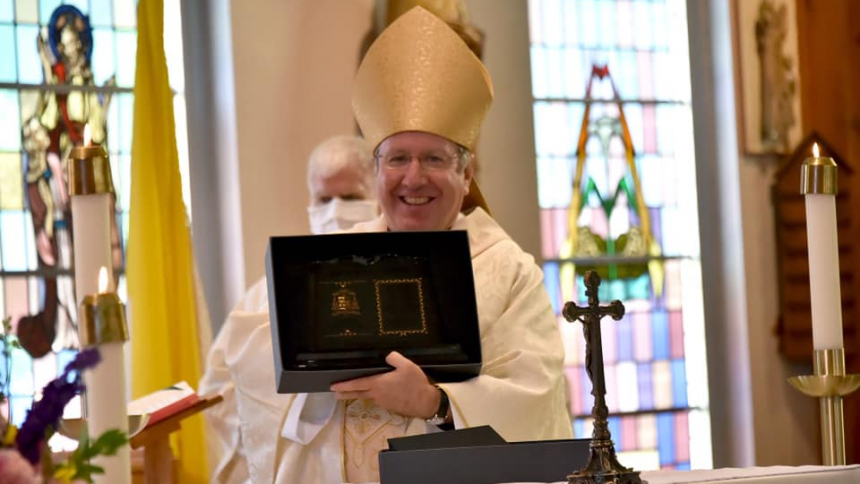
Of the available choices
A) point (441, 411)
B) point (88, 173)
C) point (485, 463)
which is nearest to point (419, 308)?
point (441, 411)

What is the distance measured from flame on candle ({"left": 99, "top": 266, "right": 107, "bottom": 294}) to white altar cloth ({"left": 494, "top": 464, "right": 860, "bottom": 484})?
0.71 meters

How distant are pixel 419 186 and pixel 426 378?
55cm

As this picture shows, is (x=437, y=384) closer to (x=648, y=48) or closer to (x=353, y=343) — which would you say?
(x=353, y=343)

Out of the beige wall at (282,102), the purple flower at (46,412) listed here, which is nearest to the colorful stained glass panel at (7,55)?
the beige wall at (282,102)

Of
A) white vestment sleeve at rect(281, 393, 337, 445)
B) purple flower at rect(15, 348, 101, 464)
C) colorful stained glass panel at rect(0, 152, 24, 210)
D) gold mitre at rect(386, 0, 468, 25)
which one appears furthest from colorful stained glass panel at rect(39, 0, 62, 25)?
purple flower at rect(15, 348, 101, 464)

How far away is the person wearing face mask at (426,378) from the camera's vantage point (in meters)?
2.99

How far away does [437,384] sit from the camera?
2818mm

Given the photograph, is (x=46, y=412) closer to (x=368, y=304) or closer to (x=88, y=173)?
(x=88, y=173)

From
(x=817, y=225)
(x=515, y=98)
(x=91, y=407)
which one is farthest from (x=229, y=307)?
(x=91, y=407)

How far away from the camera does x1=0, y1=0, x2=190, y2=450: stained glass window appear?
5.88 metres

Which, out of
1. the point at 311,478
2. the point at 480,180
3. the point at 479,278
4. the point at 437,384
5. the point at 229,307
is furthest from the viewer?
the point at 480,180

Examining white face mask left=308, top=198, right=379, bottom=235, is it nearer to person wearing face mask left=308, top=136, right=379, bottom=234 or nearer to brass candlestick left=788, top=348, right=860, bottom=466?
person wearing face mask left=308, top=136, right=379, bottom=234

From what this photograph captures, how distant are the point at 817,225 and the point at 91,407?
47.6 inches

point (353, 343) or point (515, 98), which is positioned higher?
point (515, 98)
